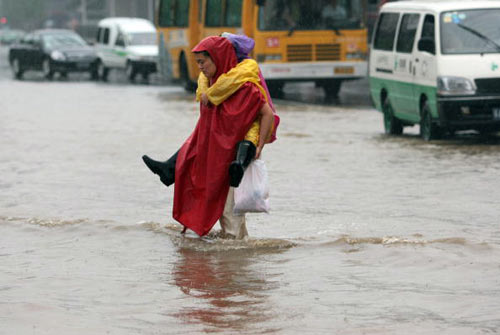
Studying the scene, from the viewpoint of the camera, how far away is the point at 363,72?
27.4m

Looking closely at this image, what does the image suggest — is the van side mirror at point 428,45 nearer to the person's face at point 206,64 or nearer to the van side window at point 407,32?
the van side window at point 407,32

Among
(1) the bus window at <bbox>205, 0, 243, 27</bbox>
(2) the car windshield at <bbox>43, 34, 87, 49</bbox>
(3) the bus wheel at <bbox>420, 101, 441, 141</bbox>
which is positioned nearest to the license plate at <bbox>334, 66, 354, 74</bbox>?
(1) the bus window at <bbox>205, 0, 243, 27</bbox>

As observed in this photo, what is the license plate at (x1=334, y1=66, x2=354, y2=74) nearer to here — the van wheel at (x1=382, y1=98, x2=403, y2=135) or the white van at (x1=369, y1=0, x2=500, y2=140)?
the van wheel at (x1=382, y1=98, x2=403, y2=135)

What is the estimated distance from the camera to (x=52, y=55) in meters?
40.0

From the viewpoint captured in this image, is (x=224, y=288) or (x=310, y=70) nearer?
(x=224, y=288)

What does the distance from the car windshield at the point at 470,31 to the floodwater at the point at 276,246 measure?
1229 mm

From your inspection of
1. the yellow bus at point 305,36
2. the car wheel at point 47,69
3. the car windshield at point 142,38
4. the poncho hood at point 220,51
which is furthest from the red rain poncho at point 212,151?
the car wheel at point 47,69

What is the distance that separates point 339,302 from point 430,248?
1.91 meters

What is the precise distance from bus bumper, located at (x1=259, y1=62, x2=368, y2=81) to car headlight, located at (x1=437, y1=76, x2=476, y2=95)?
10.5 meters

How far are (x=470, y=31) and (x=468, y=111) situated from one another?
41.2 inches

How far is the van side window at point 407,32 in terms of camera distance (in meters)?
17.3

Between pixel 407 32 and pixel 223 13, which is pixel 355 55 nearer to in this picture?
pixel 223 13

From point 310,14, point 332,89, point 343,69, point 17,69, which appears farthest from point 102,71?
point 343,69

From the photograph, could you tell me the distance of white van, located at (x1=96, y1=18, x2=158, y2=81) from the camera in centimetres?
3759
